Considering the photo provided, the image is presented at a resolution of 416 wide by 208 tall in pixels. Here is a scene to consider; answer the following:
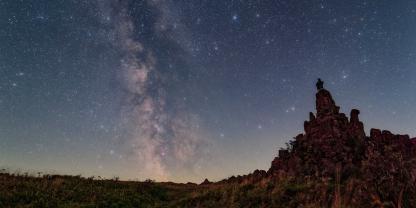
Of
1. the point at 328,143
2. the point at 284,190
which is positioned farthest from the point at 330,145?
the point at 284,190

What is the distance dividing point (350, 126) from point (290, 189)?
1282 inches

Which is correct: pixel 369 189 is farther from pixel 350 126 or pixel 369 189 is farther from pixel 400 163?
pixel 350 126

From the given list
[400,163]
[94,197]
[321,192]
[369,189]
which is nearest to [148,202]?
[94,197]

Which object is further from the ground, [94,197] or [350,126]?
[350,126]

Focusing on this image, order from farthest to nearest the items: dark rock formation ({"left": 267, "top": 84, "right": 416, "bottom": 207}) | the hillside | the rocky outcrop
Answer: the rocky outcrop → dark rock formation ({"left": 267, "top": 84, "right": 416, "bottom": 207}) → the hillside

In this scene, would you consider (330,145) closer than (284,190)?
No

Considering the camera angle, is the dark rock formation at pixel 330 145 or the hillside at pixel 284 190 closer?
the hillside at pixel 284 190

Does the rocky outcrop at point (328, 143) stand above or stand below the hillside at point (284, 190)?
above

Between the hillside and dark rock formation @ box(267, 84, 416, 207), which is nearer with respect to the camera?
the hillside

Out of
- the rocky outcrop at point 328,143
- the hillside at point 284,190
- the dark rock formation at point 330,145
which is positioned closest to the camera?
the hillside at point 284,190

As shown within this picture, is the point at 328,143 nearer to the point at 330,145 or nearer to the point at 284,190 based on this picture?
the point at 330,145

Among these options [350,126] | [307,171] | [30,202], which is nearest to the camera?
[30,202]

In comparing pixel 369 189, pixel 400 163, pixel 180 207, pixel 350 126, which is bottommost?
pixel 180 207

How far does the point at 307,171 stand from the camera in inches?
1423
